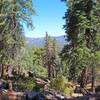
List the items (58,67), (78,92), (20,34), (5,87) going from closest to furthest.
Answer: (5,87) → (78,92) → (20,34) → (58,67)

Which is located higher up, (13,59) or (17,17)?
(17,17)

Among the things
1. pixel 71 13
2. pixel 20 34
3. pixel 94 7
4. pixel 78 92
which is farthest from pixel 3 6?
pixel 78 92

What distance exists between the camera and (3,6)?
37.2 metres

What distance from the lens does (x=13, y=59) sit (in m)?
40.2

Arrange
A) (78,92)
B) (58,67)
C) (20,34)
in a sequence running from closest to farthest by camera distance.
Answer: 1. (78,92)
2. (20,34)
3. (58,67)

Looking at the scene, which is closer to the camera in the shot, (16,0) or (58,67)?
(16,0)

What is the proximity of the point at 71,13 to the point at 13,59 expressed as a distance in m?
8.78

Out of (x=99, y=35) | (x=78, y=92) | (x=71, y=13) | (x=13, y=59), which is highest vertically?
(x=71, y=13)

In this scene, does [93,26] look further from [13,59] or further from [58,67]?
[58,67]

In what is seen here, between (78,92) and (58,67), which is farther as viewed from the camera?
(58,67)

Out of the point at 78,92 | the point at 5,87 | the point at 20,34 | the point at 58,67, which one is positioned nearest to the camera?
the point at 5,87

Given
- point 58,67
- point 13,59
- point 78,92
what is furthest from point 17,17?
point 58,67

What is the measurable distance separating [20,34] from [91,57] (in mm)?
8958

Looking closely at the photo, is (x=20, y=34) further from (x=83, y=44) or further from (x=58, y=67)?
(x=58, y=67)
